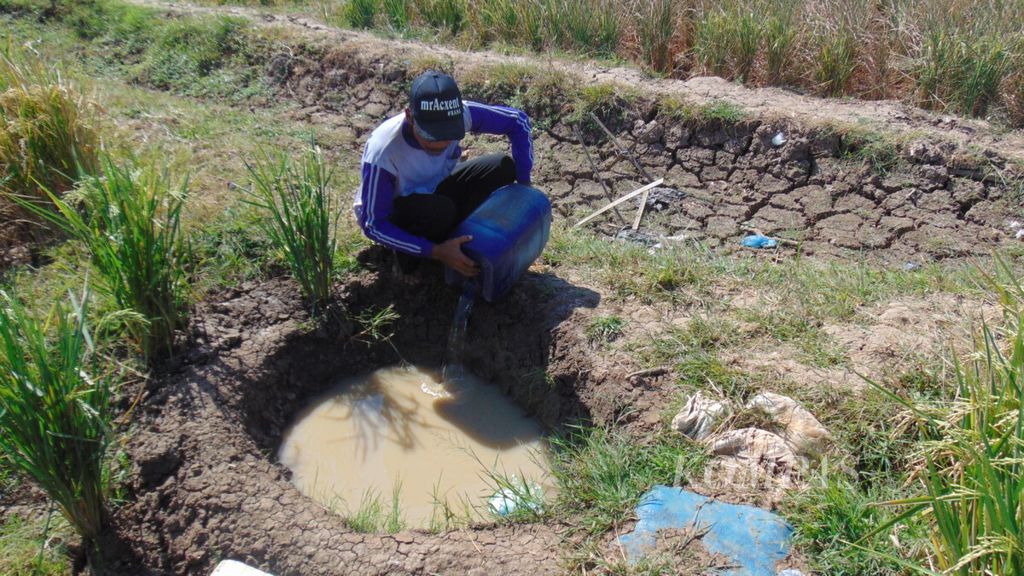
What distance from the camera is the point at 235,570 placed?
231 centimetres

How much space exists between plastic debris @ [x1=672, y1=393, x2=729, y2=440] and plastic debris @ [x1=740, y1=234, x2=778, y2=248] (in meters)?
1.88

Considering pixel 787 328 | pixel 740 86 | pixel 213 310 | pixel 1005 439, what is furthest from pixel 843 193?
pixel 213 310

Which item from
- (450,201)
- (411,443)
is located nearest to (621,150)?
(450,201)

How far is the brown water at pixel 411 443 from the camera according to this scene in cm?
304

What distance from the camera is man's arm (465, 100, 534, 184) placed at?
3.54 meters

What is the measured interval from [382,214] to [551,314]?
80 cm

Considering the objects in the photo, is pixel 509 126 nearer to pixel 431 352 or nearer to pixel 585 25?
pixel 431 352

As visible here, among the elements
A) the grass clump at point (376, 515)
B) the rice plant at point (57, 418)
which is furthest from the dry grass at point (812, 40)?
the rice plant at point (57, 418)

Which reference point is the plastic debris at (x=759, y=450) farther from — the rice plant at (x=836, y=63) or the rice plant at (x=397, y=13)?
the rice plant at (x=397, y=13)

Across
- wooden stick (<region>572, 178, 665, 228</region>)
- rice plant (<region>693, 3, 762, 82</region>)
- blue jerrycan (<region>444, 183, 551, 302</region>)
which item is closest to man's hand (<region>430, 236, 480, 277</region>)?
blue jerrycan (<region>444, 183, 551, 302</region>)

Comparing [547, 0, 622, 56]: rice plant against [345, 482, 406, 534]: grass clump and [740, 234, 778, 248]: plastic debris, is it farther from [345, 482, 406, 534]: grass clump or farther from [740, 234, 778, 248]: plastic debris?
[345, 482, 406, 534]: grass clump

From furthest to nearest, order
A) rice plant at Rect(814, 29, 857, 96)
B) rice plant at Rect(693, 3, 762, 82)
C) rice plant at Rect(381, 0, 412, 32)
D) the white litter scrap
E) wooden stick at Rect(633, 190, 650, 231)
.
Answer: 1. rice plant at Rect(381, 0, 412, 32)
2. rice plant at Rect(693, 3, 762, 82)
3. rice plant at Rect(814, 29, 857, 96)
4. wooden stick at Rect(633, 190, 650, 231)
5. the white litter scrap

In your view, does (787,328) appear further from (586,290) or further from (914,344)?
(586,290)

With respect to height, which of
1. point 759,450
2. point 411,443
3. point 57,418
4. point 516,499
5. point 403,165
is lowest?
point 411,443
